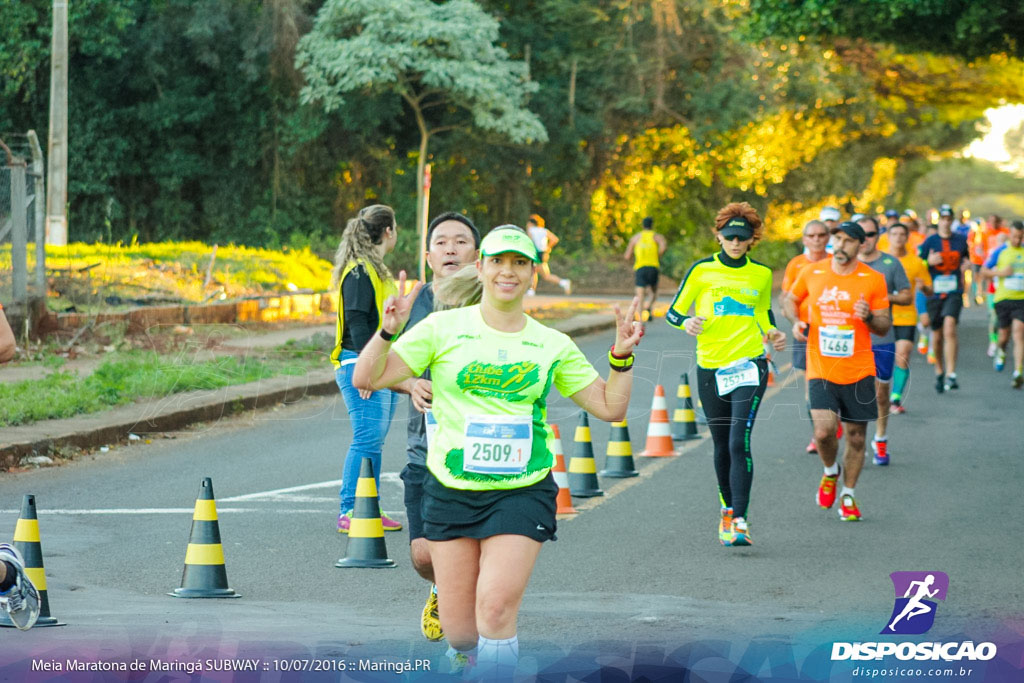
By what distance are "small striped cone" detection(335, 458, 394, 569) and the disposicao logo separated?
8.78 feet

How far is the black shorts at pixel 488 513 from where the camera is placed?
480 centimetres

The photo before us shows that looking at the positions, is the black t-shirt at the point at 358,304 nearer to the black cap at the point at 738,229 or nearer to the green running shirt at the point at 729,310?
the green running shirt at the point at 729,310

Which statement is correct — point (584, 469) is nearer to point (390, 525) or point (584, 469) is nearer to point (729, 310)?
point (390, 525)

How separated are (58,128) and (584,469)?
51.8 ft

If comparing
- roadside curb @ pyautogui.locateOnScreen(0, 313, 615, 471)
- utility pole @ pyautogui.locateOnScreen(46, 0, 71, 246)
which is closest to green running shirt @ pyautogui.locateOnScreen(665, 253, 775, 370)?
roadside curb @ pyautogui.locateOnScreen(0, 313, 615, 471)

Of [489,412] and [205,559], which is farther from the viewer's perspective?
[205,559]

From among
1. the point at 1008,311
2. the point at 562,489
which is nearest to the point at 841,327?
the point at 562,489

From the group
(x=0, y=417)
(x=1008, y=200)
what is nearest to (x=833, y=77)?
(x=0, y=417)

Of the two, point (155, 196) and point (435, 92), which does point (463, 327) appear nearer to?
point (435, 92)

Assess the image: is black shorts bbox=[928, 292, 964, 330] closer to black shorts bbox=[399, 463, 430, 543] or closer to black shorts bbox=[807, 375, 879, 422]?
black shorts bbox=[807, 375, 879, 422]

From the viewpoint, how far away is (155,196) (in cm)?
3750

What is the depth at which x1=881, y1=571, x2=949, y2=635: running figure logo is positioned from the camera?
6320 millimetres

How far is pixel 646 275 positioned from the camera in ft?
85.9

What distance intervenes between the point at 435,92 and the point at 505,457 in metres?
30.5
